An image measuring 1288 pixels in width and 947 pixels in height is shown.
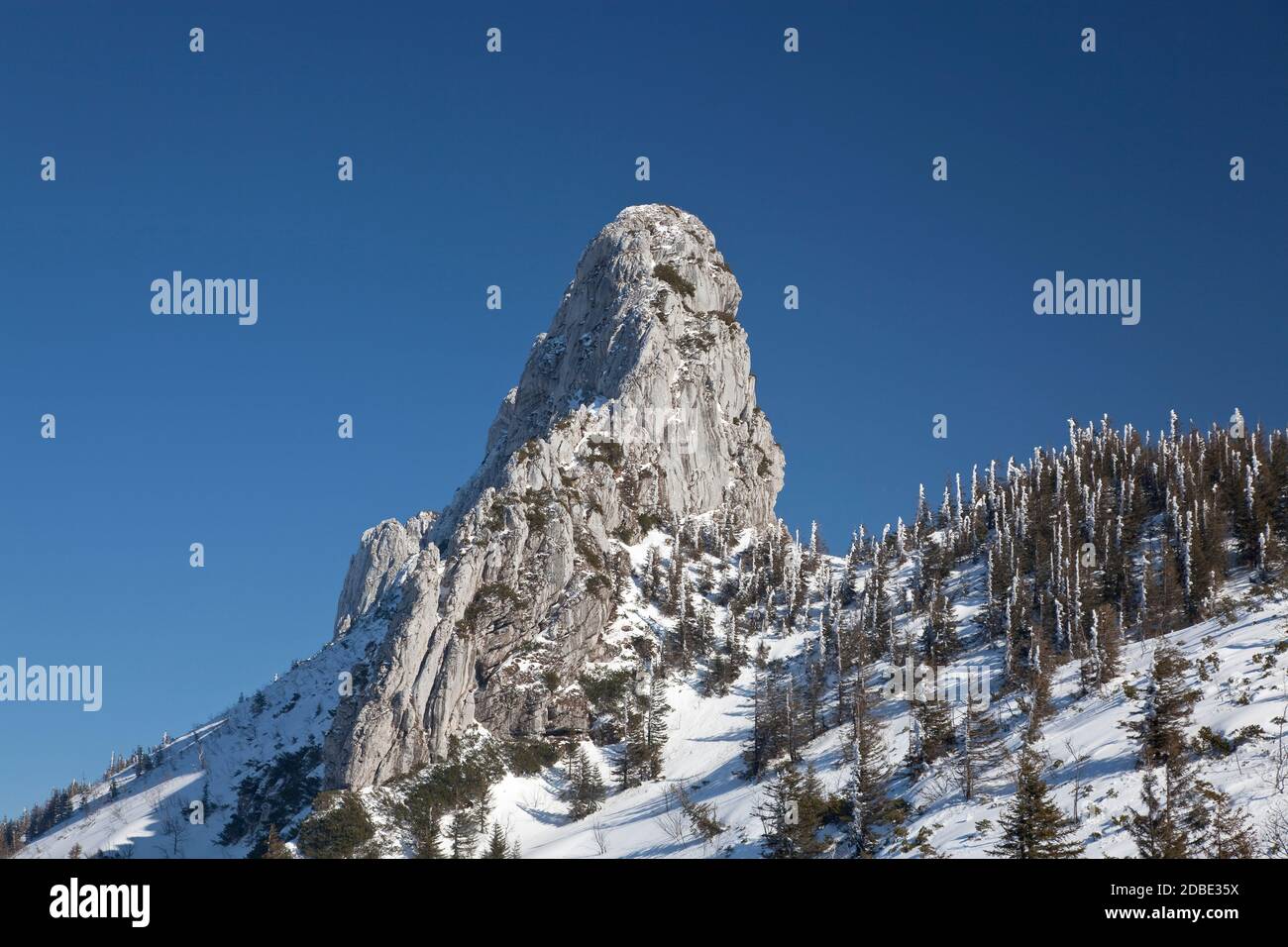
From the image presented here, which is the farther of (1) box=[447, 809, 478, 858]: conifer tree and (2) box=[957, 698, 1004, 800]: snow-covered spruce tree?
(1) box=[447, 809, 478, 858]: conifer tree

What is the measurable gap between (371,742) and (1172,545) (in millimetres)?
115934

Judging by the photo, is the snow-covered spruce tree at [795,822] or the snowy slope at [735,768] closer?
the snowy slope at [735,768]

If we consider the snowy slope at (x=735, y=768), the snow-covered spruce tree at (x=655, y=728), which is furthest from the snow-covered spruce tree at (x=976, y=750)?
the snow-covered spruce tree at (x=655, y=728)

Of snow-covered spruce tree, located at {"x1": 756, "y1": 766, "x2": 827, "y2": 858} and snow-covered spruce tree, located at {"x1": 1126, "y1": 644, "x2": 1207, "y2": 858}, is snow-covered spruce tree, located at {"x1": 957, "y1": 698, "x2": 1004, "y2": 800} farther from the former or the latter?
snow-covered spruce tree, located at {"x1": 1126, "y1": 644, "x2": 1207, "y2": 858}

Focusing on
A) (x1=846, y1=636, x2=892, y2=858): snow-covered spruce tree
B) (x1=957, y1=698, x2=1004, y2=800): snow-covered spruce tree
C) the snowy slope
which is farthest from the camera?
(x1=957, y1=698, x2=1004, y2=800): snow-covered spruce tree

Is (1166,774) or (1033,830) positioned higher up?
(1166,774)

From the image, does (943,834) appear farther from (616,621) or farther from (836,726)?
(616,621)

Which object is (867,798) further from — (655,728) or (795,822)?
(655,728)

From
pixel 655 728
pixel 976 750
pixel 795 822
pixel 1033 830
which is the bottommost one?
pixel 795 822

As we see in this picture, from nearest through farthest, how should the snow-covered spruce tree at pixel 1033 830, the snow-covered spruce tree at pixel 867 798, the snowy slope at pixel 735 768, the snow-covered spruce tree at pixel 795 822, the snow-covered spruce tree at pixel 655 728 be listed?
1. the snow-covered spruce tree at pixel 1033 830
2. the snowy slope at pixel 735 768
3. the snow-covered spruce tree at pixel 795 822
4. the snow-covered spruce tree at pixel 867 798
5. the snow-covered spruce tree at pixel 655 728
